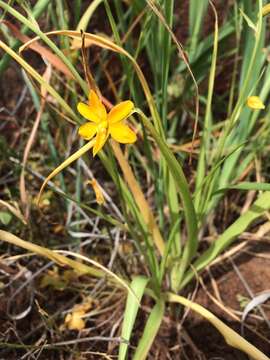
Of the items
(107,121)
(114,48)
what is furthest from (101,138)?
(114,48)

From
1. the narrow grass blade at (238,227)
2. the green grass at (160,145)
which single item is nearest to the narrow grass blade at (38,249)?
the green grass at (160,145)

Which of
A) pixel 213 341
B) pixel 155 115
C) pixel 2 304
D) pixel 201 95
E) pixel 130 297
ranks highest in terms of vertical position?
pixel 155 115

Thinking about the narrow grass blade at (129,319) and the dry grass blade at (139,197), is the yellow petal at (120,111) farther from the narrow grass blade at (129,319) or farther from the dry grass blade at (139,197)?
the narrow grass blade at (129,319)

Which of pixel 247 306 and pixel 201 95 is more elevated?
pixel 201 95

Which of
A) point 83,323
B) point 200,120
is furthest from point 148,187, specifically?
point 83,323

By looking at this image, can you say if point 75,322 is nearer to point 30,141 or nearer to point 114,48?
point 30,141

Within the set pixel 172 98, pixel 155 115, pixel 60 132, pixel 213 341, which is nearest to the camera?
pixel 155 115

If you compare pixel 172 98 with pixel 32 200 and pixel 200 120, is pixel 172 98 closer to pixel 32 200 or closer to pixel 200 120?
pixel 200 120

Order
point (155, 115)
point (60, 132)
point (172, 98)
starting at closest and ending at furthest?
point (155, 115) → point (60, 132) → point (172, 98)
